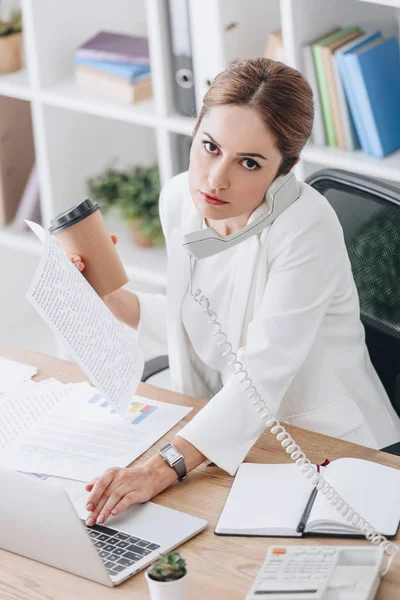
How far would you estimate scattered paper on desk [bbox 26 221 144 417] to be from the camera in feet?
A: 5.61

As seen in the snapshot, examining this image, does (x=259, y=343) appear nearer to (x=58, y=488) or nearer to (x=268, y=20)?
(x=58, y=488)

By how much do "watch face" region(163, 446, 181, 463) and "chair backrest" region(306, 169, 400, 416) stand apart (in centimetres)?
58

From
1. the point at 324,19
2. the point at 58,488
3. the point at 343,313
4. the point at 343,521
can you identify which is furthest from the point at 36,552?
the point at 324,19

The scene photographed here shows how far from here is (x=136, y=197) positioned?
10.7 feet

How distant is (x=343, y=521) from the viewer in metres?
1.48

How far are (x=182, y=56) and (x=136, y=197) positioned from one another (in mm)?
556

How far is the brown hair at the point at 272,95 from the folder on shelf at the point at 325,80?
0.87 metres

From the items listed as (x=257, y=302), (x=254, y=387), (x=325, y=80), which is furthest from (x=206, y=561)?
(x=325, y=80)

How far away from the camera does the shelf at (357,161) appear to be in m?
2.58

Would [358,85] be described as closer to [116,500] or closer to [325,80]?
[325,80]

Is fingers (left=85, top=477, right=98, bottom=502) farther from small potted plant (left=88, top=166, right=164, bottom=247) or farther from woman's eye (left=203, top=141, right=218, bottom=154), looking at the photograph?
small potted plant (left=88, top=166, right=164, bottom=247)

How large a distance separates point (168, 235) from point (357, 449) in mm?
657

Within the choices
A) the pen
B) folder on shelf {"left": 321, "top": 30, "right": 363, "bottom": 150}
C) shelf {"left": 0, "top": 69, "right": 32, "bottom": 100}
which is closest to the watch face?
the pen

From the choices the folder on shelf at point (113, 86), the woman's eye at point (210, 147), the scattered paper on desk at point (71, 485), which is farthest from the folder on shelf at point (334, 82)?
the scattered paper on desk at point (71, 485)
